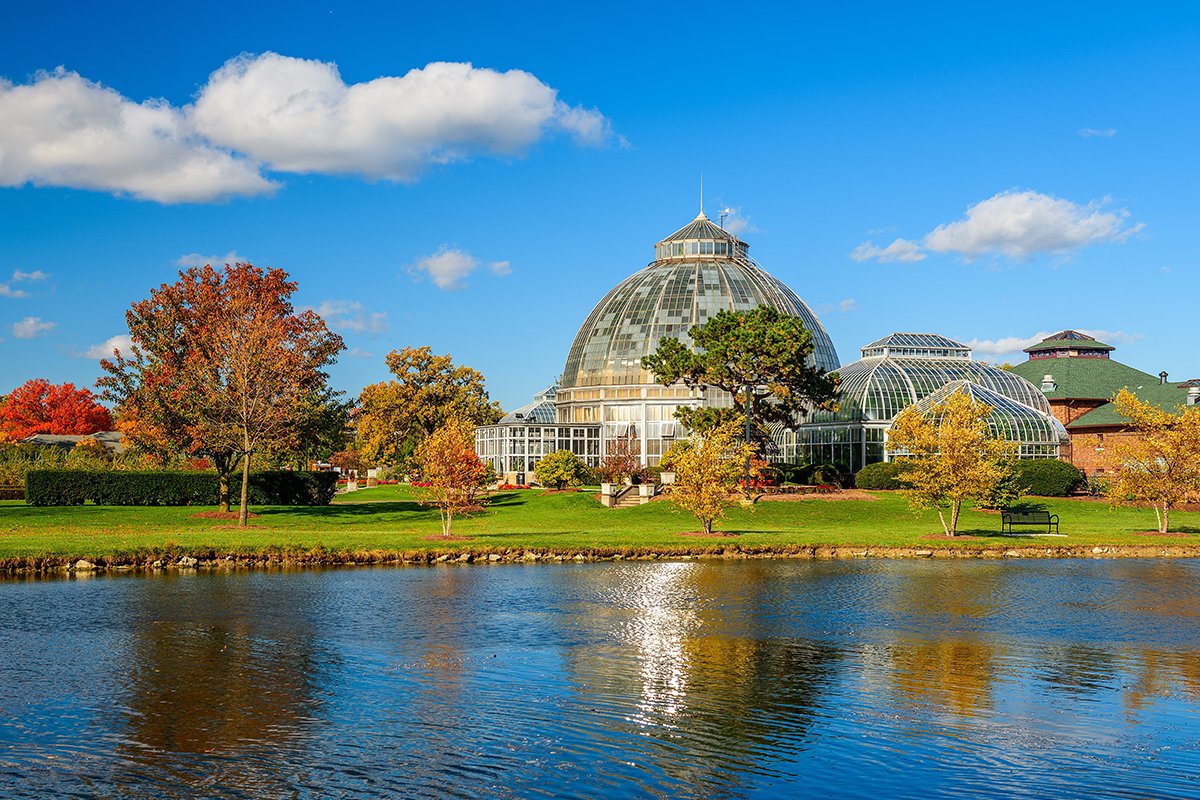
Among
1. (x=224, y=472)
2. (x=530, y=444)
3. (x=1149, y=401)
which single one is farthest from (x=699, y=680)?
(x=1149, y=401)

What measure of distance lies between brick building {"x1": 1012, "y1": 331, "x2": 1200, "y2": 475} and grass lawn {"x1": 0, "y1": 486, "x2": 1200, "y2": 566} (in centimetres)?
2731

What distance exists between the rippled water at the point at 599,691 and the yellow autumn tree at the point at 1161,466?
18694mm

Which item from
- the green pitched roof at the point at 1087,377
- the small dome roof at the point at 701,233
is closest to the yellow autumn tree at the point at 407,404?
the small dome roof at the point at 701,233

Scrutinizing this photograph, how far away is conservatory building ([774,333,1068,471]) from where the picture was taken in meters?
71.0

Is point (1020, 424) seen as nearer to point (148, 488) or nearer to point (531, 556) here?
point (531, 556)

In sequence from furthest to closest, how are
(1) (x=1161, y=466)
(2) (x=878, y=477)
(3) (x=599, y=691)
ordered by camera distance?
(2) (x=878, y=477) < (1) (x=1161, y=466) < (3) (x=599, y=691)

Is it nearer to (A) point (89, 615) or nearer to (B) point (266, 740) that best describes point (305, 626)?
(A) point (89, 615)

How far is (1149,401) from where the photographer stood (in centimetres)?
8562

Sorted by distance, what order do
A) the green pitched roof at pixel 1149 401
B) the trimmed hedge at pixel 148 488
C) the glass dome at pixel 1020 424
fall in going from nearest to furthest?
the trimmed hedge at pixel 148 488 < the glass dome at pixel 1020 424 < the green pitched roof at pixel 1149 401

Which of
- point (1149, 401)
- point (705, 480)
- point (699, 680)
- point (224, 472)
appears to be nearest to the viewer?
point (699, 680)

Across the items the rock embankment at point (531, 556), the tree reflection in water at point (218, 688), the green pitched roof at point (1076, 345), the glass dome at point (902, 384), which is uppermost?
the green pitched roof at point (1076, 345)

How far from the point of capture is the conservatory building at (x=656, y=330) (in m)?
89.1

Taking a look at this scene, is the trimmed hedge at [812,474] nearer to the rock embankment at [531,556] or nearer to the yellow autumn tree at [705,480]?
the yellow autumn tree at [705,480]

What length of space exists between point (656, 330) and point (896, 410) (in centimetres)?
2477
